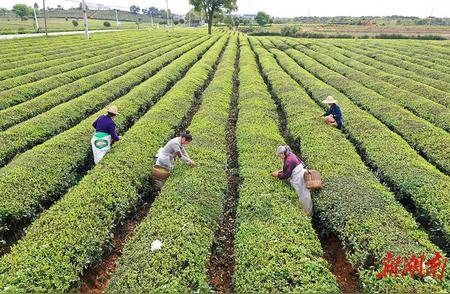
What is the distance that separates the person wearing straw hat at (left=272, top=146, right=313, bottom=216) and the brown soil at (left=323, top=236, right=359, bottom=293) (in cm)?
89

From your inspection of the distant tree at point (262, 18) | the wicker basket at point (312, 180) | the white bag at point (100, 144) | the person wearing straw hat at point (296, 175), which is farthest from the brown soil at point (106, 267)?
the distant tree at point (262, 18)

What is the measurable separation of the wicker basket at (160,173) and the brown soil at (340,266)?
458 centimetres

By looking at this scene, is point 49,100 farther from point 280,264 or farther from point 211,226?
point 280,264

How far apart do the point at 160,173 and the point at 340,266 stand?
5.21 meters

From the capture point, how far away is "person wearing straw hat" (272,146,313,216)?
8117 mm

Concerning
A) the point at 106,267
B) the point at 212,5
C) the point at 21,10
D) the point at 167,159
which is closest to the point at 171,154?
the point at 167,159

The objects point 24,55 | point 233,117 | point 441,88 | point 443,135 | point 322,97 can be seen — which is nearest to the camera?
point 443,135

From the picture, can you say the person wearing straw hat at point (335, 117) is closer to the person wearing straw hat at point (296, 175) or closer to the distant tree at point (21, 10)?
the person wearing straw hat at point (296, 175)

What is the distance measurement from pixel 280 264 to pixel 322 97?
46.0 ft

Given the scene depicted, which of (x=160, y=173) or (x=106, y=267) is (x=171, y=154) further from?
(x=106, y=267)

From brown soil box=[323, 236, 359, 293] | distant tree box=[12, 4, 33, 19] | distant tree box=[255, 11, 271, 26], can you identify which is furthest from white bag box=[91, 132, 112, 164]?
distant tree box=[12, 4, 33, 19]

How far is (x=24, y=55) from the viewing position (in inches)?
1254

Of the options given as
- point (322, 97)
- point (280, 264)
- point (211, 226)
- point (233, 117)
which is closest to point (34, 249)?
point (211, 226)

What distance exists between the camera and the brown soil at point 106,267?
6387 millimetres
